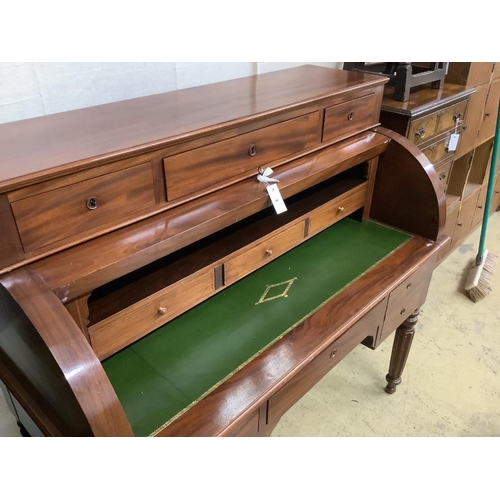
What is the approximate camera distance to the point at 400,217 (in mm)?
1591

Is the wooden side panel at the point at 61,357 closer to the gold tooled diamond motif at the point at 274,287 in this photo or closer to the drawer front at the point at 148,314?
the drawer front at the point at 148,314

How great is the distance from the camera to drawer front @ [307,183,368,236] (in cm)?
141

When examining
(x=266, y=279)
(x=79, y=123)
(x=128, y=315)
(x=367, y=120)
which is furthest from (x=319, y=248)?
(x=79, y=123)

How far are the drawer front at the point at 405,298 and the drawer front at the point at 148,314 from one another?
2.02ft

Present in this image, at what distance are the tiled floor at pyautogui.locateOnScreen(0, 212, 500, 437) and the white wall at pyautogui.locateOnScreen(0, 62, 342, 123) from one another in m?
1.13

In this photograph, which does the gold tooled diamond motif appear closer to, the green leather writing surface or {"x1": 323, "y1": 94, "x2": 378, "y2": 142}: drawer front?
the green leather writing surface

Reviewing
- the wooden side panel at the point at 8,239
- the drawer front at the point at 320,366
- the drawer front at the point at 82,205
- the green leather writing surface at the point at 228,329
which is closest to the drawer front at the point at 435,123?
the green leather writing surface at the point at 228,329

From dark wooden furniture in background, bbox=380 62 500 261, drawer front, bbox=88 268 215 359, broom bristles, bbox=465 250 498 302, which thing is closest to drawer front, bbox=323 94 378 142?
dark wooden furniture in background, bbox=380 62 500 261

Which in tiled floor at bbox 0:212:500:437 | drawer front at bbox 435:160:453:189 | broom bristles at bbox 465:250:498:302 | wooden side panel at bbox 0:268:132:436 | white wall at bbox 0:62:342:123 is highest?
white wall at bbox 0:62:342:123

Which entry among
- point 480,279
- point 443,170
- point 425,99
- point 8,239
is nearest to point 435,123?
point 425,99

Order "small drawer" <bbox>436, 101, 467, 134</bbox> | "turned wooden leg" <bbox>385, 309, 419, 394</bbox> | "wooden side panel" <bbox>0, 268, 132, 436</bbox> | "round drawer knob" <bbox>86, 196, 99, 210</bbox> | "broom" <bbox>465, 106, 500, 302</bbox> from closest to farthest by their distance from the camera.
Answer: "wooden side panel" <bbox>0, 268, 132, 436</bbox> < "round drawer knob" <bbox>86, 196, 99, 210</bbox> < "turned wooden leg" <bbox>385, 309, 419, 394</bbox> < "small drawer" <bbox>436, 101, 467, 134</bbox> < "broom" <bbox>465, 106, 500, 302</bbox>

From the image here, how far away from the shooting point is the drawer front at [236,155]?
0.97 metres
